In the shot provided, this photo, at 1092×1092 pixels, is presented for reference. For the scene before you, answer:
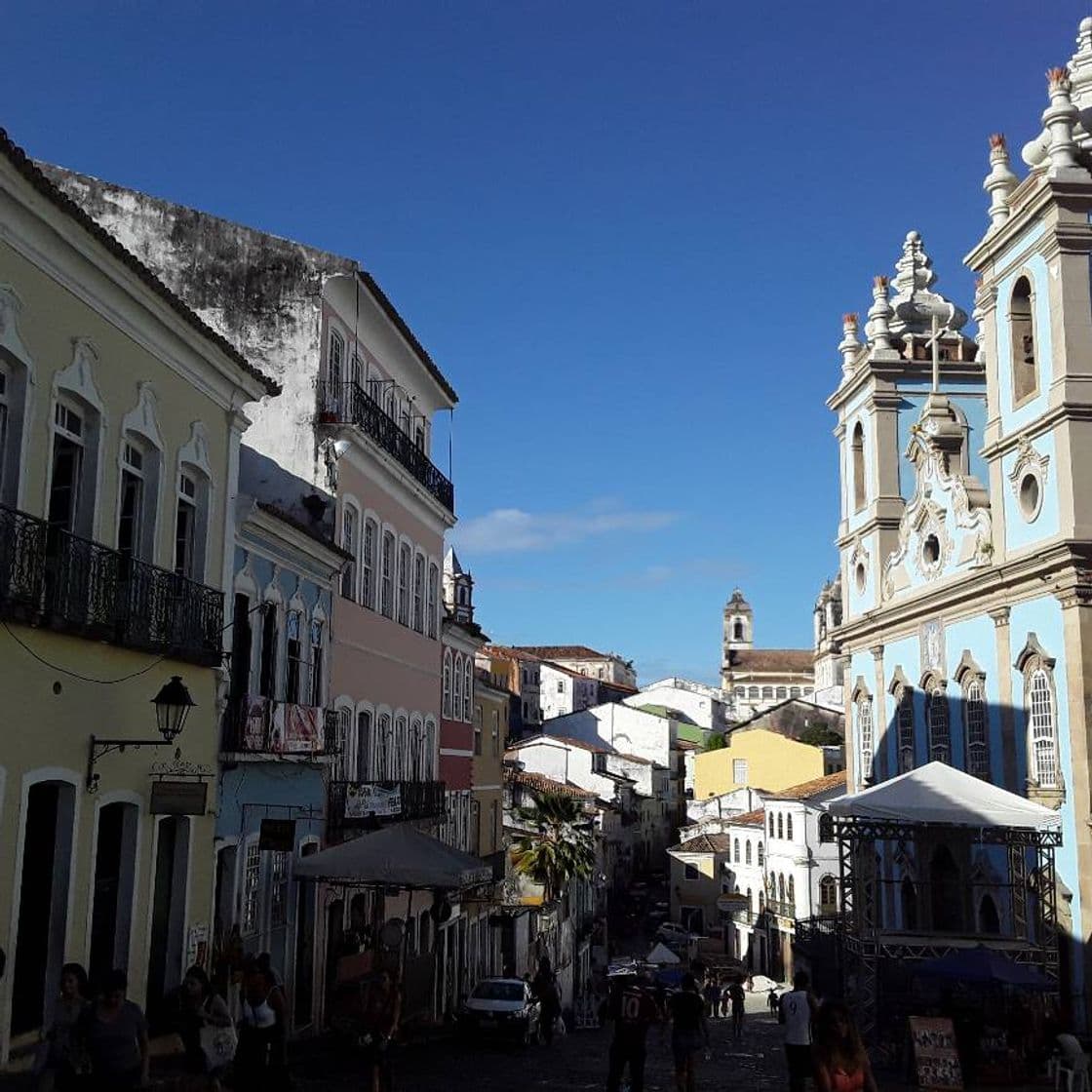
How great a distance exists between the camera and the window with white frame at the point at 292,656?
18453mm

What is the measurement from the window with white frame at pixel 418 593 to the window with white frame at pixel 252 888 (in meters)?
9.92

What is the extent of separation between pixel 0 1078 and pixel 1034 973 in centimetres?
1447

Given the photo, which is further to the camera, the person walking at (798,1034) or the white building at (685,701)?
the white building at (685,701)

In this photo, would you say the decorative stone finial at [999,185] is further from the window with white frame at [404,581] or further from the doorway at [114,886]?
the doorway at [114,886]

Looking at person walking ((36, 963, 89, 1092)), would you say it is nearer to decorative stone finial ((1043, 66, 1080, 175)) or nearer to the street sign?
decorative stone finial ((1043, 66, 1080, 175))

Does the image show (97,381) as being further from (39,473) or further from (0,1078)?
(0,1078)

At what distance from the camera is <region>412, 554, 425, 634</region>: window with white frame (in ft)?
87.1

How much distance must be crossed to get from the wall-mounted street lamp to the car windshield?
12.3m

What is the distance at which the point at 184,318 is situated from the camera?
13.5 metres

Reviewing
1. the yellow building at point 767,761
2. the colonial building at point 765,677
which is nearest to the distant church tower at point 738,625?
the colonial building at point 765,677

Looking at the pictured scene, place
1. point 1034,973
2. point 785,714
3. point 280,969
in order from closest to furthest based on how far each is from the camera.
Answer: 1. point 280,969
2. point 1034,973
3. point 785,714

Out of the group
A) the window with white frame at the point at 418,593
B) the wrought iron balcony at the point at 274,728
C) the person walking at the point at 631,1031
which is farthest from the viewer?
the window with white frame at the point at 418,593

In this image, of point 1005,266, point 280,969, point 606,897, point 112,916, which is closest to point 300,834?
point 280,969

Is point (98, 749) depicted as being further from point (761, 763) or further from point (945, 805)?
point (761, 763)
